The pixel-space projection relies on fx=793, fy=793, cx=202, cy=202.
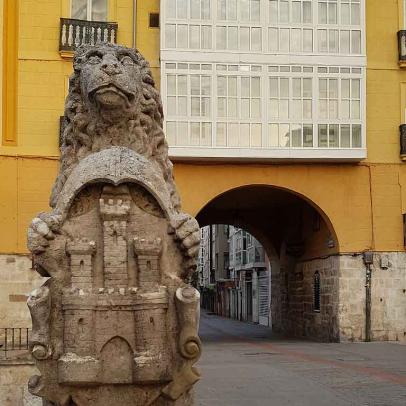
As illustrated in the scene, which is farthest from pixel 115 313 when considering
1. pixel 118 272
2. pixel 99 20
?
pixel 99 20

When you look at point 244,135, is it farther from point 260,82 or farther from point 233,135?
point 260,82

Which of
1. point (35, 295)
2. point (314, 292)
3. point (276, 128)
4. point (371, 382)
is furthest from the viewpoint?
point (314, 292)

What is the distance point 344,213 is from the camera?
836 inches

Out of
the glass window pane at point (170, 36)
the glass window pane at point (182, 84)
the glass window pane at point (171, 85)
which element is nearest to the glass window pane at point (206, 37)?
the glass window pane at point (170, 36)

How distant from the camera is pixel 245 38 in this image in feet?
67.3

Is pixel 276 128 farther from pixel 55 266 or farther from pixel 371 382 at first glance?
pixel 55 266

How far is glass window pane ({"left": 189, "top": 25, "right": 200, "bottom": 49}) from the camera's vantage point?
20.3 metres

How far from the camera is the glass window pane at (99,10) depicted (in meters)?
21.3

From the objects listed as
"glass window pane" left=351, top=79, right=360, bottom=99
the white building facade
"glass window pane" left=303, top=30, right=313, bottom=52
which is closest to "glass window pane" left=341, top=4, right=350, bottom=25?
the white building facade

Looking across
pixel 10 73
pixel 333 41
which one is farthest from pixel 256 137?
pixel 10 73

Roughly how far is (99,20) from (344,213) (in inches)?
330

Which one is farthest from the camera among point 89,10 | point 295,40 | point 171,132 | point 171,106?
point 89,10

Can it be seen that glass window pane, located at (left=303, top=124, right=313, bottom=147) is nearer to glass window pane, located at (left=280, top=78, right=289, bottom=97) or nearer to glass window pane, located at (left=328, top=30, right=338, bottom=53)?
glass window pane, located at (left=280, top=78, right=289, bottom=97)

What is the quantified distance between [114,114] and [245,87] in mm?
15755
